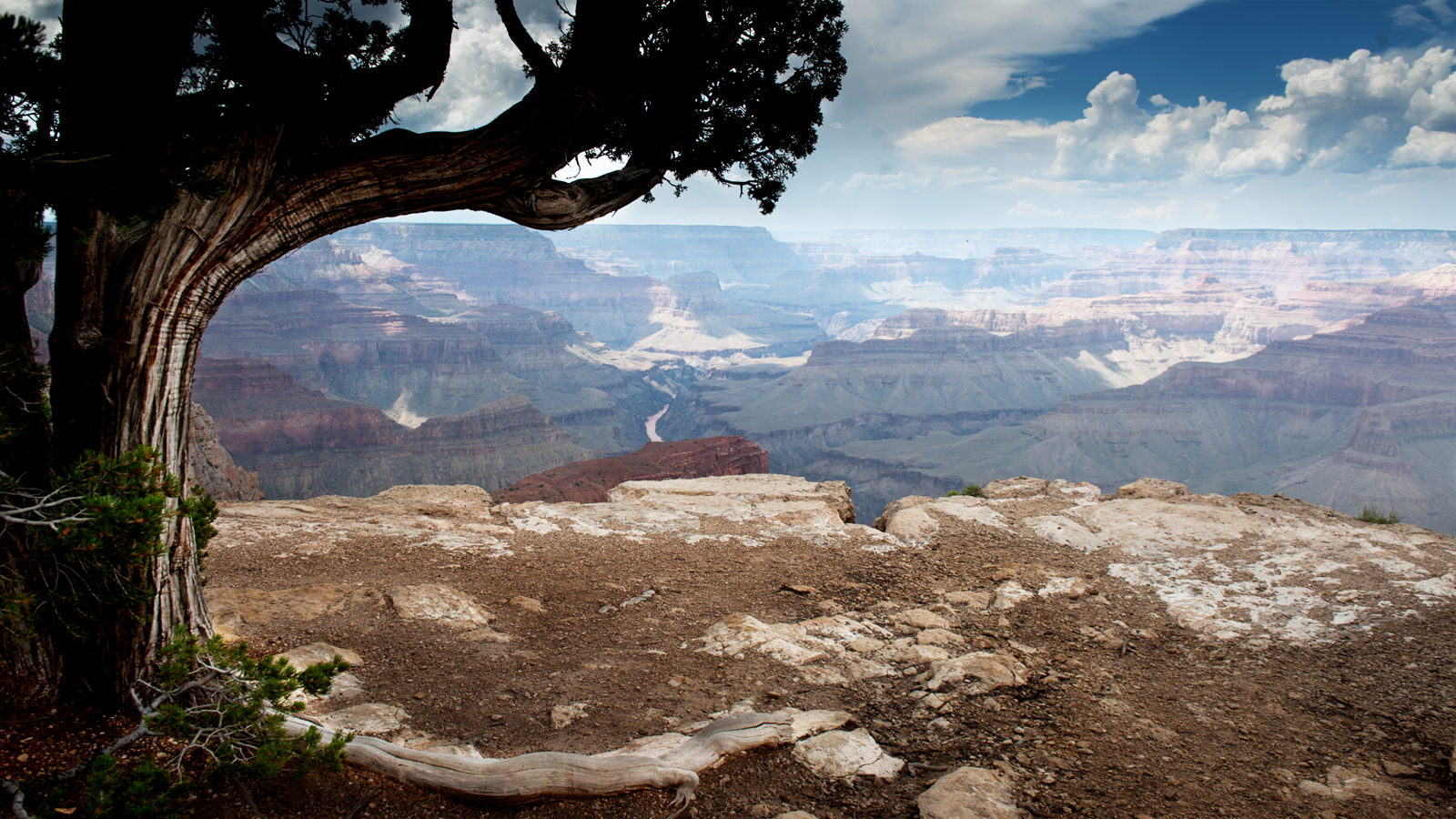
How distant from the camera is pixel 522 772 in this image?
363cm

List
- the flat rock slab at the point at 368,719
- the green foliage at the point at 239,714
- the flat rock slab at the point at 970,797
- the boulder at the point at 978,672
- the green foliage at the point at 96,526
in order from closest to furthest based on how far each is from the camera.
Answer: the green foliage at the point at 96,526 → the green foliage at the point at 239,714 → the flat rock slab at the point at 970,797 → the flat rock slab at the point at 368,719 → the boulder at the point at 978,672

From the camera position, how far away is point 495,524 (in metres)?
10.2

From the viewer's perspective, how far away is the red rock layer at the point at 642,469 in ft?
116

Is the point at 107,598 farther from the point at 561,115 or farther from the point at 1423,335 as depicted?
the point at 1423,335

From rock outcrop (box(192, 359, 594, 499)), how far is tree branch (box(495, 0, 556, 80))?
230 feet

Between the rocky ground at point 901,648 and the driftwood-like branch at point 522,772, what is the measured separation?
0.27 ft

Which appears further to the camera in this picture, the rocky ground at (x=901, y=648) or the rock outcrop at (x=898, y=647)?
the rock outcrop at (x=898, y=647)

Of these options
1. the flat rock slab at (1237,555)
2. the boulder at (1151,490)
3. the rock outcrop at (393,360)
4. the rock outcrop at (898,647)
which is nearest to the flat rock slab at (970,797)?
the rock outcrop at (898,647)

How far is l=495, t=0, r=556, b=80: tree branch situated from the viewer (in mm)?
4820

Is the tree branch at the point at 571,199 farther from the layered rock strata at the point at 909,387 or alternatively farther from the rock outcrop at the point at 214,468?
the layered rock strata at the point at 909,387

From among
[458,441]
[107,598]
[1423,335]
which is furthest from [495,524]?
[1423,335]

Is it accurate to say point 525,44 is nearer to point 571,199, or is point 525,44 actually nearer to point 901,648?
point 571,199

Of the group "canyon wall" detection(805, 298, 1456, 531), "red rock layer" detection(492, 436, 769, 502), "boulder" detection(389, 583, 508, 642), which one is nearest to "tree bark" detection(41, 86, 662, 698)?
"boulder" detection(389, 583, 508, 642)

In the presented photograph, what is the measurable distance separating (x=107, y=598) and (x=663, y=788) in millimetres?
3011
